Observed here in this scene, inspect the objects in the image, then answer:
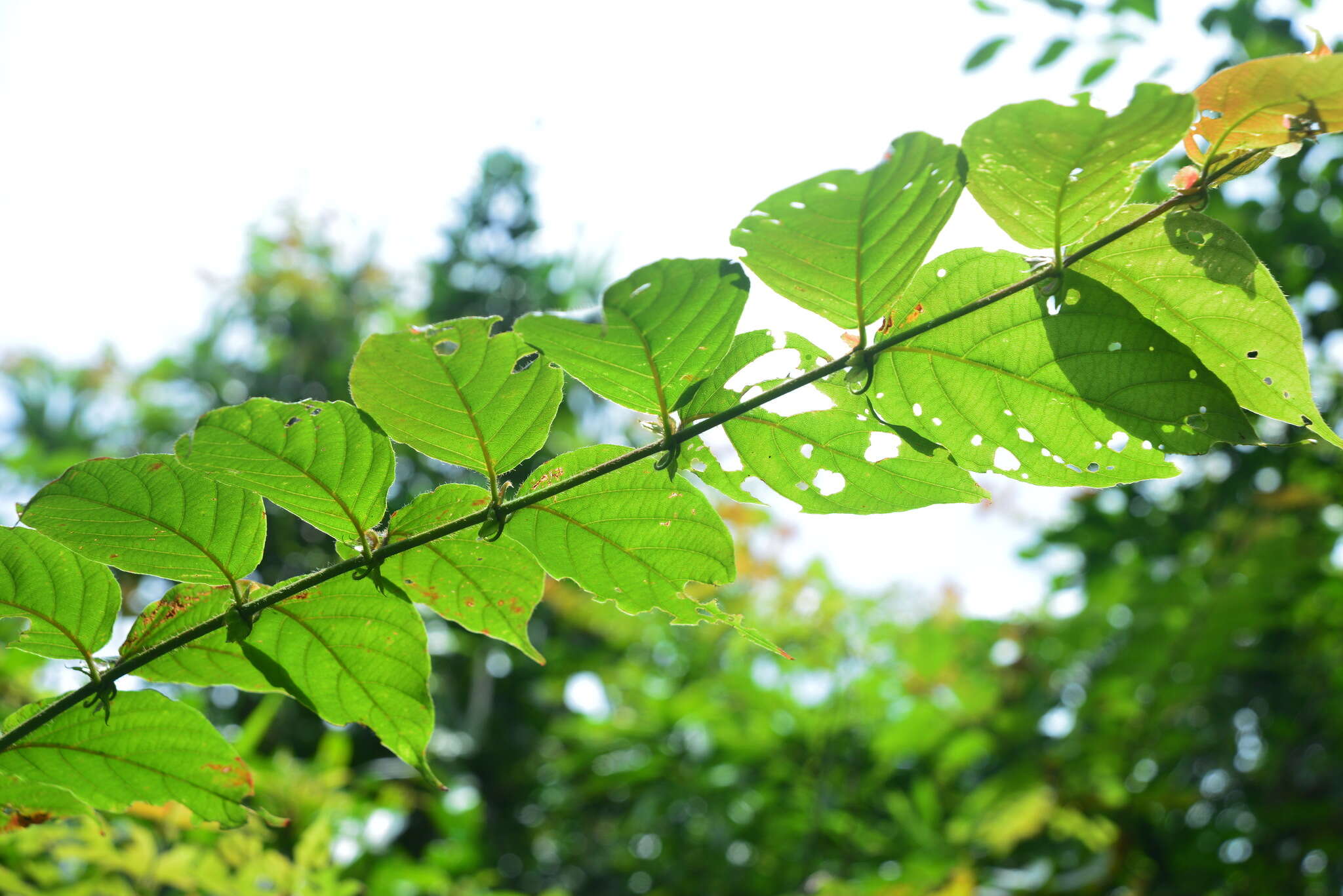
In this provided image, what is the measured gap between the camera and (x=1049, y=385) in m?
0.55

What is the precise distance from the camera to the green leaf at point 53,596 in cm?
64

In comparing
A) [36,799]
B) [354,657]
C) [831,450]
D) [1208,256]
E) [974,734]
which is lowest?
[974,734]

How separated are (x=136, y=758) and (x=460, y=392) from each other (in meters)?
0.44

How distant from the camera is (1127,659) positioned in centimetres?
268

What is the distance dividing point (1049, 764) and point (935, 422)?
2.65 metres

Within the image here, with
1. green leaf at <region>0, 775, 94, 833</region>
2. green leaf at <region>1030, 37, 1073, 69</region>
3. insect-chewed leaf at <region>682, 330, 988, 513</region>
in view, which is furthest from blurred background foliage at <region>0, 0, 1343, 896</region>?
insect-chewed leaf at <region>682, 330, 988, 513</region>

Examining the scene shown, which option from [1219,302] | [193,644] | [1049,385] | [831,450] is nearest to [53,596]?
[193,644]

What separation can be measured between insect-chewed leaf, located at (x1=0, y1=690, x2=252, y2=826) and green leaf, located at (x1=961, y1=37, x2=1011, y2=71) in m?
2.49

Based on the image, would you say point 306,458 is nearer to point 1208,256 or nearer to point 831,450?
point 831,450

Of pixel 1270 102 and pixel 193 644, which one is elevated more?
pixel 1270 102

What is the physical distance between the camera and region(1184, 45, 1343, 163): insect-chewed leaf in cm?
48

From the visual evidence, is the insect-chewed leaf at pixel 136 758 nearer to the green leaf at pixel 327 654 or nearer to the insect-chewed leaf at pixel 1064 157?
the green leaf at pixel 327 654

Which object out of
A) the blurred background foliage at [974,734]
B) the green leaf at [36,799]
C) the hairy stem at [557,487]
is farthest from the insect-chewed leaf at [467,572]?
the blurred background foliage at [974,734]

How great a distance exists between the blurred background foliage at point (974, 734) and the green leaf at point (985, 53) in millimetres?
13
